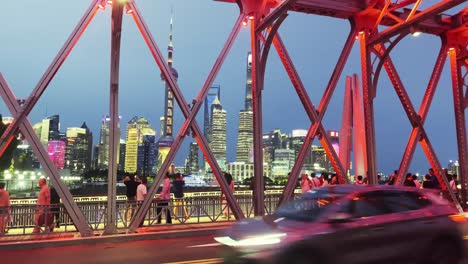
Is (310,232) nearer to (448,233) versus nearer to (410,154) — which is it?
(448,233)

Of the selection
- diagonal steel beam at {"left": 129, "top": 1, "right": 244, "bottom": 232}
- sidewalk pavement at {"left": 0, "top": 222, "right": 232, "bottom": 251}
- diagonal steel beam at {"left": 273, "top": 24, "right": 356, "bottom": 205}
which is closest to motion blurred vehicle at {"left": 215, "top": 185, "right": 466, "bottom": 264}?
sidewalk pavement at {"left": 0, "top": 222, "right": 232, "bottom": 251}

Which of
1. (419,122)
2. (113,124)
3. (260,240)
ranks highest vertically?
(419,122)

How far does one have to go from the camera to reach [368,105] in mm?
17750

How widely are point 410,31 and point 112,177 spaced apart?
11446mm

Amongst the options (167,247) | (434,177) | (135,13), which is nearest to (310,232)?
(167,247)

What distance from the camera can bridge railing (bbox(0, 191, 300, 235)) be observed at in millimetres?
12750

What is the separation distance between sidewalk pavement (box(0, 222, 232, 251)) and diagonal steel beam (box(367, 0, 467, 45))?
9.32 m

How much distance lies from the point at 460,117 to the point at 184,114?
45.0 feet

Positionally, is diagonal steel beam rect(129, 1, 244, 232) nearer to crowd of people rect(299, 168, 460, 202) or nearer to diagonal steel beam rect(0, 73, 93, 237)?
diagonal steel beam rect(0, 73, 93, 237)

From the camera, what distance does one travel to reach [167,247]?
11.2 meters

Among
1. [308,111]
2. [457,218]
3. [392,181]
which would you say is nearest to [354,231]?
[457,218]

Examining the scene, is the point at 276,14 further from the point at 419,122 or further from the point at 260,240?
the point at 260,240

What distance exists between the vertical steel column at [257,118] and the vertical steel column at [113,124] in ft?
16.6

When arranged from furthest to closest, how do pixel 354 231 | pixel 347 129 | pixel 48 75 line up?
pixel 347 129 → pixel 48 75 → pixel 354 231
